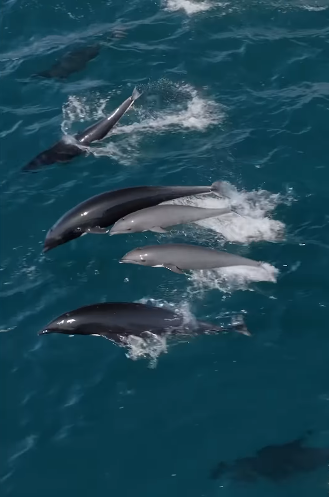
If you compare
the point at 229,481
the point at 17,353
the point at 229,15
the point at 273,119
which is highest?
the point at 229,15

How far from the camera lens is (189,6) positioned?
46375 millimetres

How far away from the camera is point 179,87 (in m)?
40.4

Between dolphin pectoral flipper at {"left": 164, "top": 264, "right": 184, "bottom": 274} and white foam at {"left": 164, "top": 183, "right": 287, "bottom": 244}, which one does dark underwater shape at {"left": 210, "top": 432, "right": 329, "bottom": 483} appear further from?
white foam at {"left": 164, "top": 183, "right": 287, "bottom": 244}

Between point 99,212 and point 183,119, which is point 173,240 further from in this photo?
point 183,119

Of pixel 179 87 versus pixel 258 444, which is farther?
pixel 179 87

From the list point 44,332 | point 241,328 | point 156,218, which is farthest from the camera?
point 156,218

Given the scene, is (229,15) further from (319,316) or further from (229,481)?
(229,481)

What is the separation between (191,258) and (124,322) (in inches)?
155

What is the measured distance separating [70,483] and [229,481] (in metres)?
4.93

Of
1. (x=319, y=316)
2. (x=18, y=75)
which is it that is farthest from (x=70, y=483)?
(x=18, y=75)

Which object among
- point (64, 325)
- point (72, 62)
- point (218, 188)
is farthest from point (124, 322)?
point (72, 62)

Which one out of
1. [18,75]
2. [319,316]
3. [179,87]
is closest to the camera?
[319,316]

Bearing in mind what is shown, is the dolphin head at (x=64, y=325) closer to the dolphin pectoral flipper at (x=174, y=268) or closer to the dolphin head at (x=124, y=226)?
the dolphin pectoral flipper at (x=174, y=268)

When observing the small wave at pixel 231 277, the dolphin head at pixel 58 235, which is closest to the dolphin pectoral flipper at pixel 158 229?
the small wave at pixel 231 277
